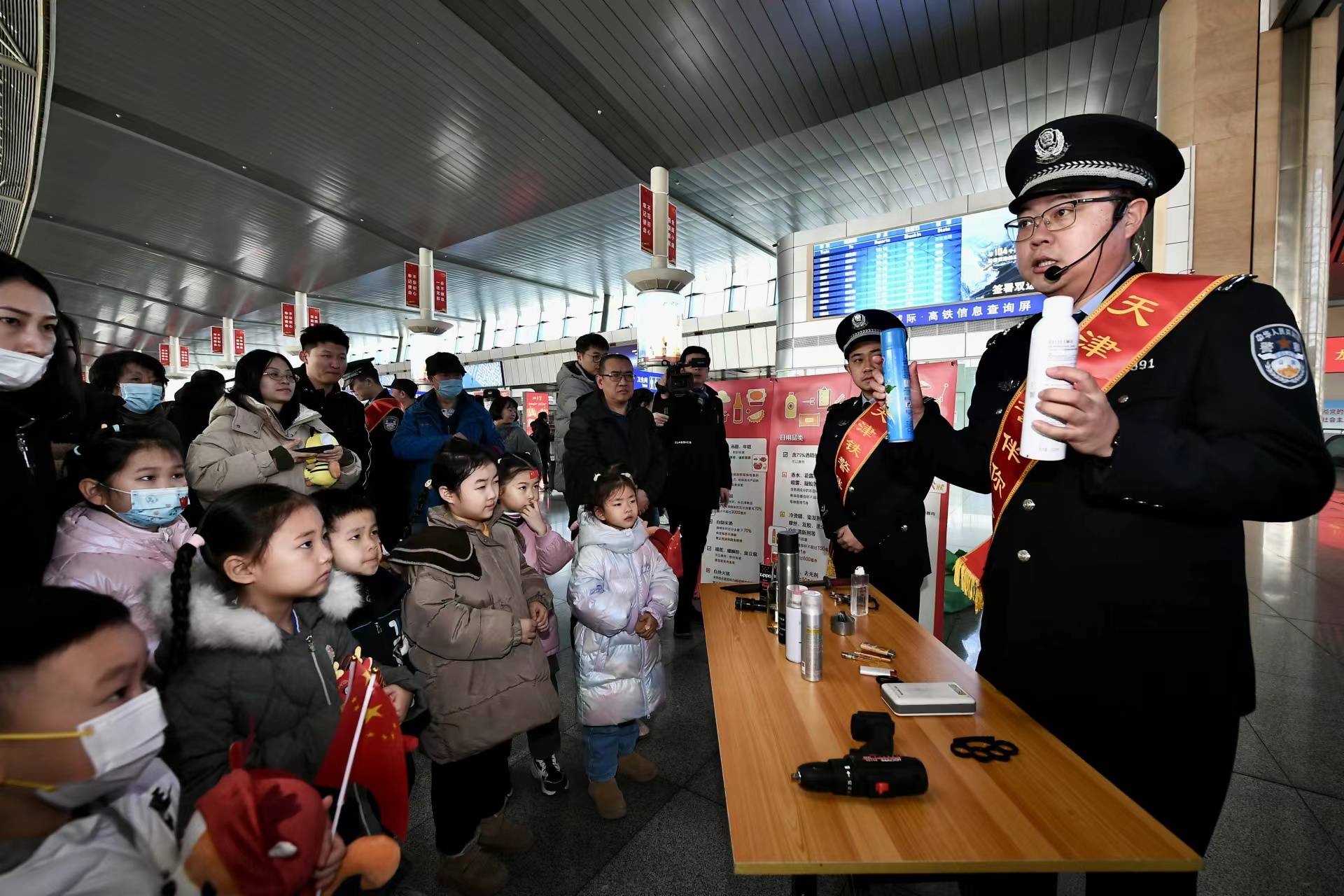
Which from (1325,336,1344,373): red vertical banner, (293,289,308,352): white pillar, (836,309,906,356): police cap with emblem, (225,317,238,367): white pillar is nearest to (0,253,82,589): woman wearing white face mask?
(836,309,906,356): police cap with emblem

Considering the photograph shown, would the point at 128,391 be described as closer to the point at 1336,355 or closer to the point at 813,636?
the point at 813,636

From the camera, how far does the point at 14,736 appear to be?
75 cm

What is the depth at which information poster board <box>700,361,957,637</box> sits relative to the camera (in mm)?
3840

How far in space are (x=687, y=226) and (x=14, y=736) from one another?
39.5 ft

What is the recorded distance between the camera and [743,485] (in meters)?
4.38

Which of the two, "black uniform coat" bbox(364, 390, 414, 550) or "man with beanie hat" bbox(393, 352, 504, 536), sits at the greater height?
"man with beanie hat" bbox(393, 352, 504, 536)

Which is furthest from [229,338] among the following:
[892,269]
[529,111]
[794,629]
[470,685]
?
[794,629]

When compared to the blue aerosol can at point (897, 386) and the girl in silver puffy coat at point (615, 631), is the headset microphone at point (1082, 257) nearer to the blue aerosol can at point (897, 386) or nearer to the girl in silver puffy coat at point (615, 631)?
the blue aerosol can at point (897, 386)

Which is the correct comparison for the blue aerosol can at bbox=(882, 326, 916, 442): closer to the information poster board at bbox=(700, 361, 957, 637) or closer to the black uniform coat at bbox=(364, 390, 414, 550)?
the information poster board at bbox=(700, 361, 957, 637)

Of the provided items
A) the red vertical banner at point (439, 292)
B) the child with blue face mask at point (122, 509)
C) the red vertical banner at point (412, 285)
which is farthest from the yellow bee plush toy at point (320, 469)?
the red vertical banner at point (439, 292)

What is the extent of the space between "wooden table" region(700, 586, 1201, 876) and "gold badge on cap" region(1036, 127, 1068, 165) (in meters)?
1.25

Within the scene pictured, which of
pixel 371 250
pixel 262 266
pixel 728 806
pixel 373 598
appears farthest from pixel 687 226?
pixel 728 806

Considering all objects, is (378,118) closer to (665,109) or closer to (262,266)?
(665,109)

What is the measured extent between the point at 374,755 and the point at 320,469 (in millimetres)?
1740
